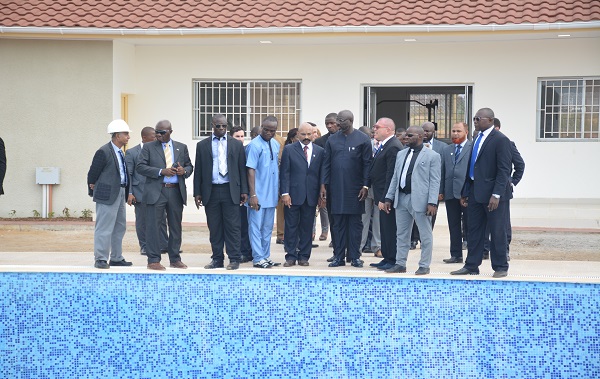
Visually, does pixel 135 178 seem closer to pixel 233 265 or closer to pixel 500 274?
pixel 233 265

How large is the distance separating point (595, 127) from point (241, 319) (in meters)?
10.9

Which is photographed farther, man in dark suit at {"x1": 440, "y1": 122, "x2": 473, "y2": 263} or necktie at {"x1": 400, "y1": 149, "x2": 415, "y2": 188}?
man in dark suit at {"x1": 440, "y1": 122, "x2": 473, "y2": 263}

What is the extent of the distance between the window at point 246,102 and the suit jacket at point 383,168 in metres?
7.62

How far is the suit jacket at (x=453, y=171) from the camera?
529 inches

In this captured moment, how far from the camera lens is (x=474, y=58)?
19453 mm

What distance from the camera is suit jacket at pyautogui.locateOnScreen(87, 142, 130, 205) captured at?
40.5 feet

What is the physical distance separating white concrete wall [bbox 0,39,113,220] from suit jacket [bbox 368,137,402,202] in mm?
8175

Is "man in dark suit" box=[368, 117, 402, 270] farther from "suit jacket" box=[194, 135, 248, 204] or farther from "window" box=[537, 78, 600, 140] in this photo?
"window" box=[537, 78, 600, 140]

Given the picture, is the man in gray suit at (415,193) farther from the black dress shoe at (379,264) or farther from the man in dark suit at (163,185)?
the man in dark suit at (163,185)

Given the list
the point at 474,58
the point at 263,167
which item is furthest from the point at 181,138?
the point at 263,167

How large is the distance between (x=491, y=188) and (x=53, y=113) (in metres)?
10.8

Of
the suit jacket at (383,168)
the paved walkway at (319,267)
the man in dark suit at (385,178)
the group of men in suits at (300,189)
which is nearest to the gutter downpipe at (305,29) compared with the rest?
the paved walkway at (319,267)

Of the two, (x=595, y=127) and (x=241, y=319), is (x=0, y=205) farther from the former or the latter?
(x=595, y=127)

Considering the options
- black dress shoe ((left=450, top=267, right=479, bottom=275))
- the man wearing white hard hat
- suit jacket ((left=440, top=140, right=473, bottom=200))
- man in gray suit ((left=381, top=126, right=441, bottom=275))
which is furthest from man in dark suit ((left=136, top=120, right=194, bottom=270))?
suit jacket ((left=440, top=140, right=473, bottom=200))
